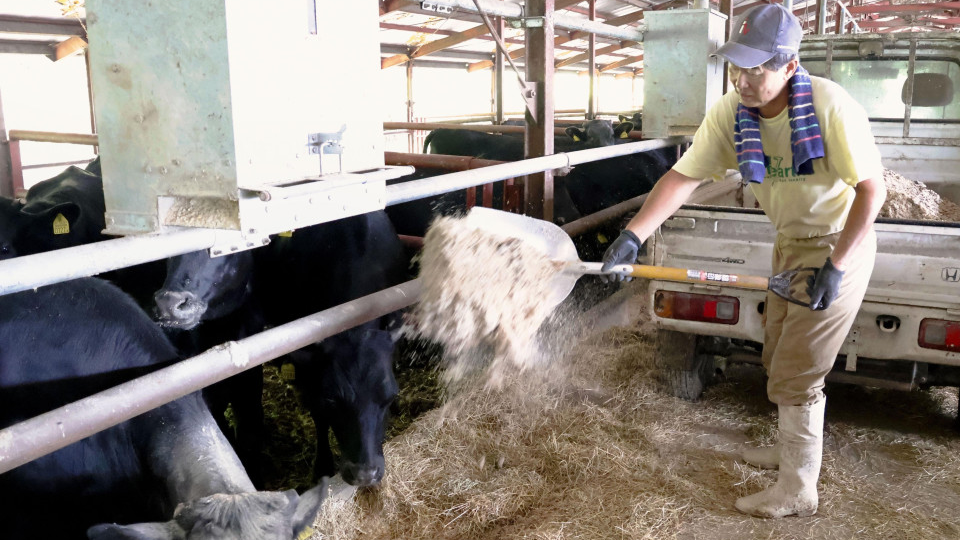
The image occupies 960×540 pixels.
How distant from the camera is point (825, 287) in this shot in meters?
2.91

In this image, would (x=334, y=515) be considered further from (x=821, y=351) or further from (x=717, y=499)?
(x=821, y=351)

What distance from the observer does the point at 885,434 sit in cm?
404

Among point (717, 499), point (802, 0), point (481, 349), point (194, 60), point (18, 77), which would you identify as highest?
point (802, 0)

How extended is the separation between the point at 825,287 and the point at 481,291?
1243mm

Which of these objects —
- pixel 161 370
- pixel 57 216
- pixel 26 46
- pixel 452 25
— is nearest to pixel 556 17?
pixel 57 216

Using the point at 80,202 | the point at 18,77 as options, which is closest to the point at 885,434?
the point at 80,202

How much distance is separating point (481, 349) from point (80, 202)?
2915 mm

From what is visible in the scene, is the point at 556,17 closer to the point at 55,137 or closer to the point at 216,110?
the point at 216,110

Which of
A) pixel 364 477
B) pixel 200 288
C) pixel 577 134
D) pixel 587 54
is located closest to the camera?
pixel 364 477

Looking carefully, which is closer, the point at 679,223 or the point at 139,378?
the point at 139,378

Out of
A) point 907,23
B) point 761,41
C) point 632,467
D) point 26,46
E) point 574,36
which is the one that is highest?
point 907,23

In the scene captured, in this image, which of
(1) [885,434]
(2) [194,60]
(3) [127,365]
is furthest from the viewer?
(1) [885,434]

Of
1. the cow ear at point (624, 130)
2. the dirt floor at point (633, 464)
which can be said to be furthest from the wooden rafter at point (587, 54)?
the dirt floor at point (633, 464)

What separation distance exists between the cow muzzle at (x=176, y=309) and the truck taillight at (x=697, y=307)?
2151 millimetres
